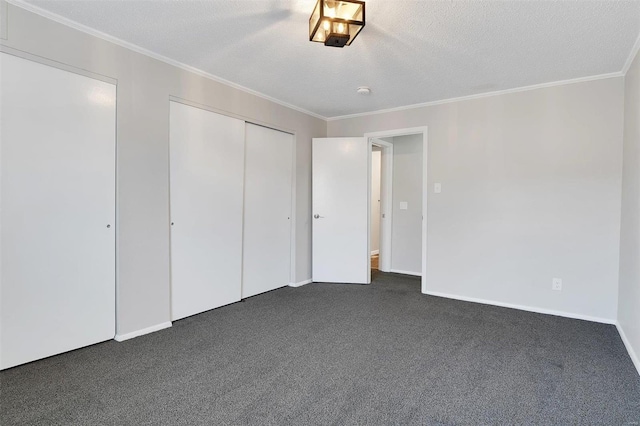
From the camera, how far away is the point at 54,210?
233 cm

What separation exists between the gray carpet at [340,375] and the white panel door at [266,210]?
793mm

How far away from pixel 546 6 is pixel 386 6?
38.4 inches

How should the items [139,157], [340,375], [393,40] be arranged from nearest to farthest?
[340,375] < [393,40] < [139,157]

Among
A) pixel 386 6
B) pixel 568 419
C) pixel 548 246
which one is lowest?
pixel 568 419

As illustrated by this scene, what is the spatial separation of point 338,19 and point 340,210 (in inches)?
113

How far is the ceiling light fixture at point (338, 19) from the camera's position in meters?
1.92

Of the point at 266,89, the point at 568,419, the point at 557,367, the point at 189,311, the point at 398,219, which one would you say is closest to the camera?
the point at 568,419

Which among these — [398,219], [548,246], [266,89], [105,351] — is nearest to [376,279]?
[398,219]

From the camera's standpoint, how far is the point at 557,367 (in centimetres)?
232

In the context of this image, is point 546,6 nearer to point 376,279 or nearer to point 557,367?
point 557,367

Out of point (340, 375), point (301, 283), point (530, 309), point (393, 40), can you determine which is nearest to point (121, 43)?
point (393, 40)

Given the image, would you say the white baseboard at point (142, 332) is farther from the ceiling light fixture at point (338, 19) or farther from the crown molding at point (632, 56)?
the crown molding at point (632, 56)

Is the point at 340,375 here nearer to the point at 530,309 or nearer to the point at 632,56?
the point at 530,309

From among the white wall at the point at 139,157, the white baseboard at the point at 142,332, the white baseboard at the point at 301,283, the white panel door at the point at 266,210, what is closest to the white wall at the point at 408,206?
the white baseboard at the point at 301,283
